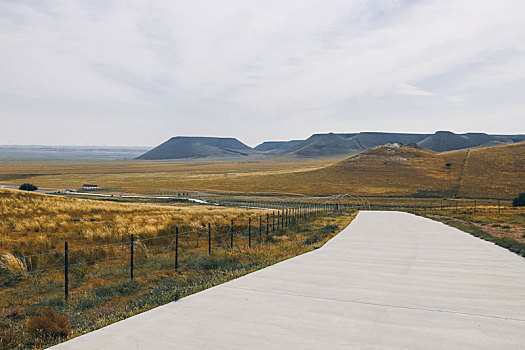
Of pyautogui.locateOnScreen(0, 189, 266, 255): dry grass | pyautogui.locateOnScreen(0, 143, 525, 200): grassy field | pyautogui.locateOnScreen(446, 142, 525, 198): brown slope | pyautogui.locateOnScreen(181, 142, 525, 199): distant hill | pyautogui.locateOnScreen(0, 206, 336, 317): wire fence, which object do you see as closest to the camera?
pyautogui.locateOnScreen(0, 206, 336, 317): wire fence

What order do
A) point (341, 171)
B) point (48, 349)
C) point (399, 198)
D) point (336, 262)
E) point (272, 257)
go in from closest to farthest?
point (48, 349) → point (336, 262) → point (272, 257) → point (399, 198) → point (341, 171)

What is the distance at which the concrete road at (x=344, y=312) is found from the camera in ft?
20.1

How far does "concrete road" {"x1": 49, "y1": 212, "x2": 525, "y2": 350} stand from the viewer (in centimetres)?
613

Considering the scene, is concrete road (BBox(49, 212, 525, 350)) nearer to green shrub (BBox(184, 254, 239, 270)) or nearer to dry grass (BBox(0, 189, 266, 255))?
green shrub (BBox(184, 254, 239, 270))

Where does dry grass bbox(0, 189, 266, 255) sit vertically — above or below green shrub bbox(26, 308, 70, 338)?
below

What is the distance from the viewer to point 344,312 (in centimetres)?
754

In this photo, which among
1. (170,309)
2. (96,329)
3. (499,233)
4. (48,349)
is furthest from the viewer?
(499,233)

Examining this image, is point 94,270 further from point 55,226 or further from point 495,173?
point 495,173

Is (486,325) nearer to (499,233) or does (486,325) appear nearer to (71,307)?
(71,307)

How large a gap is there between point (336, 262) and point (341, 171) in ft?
363

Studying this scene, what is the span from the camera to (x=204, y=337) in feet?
20.5

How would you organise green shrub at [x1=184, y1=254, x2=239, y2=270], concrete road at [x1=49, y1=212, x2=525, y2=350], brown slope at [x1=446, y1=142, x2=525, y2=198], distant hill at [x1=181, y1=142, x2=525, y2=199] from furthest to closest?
1. distant hill at [x1=181, y1=142, x2=525, y2=199]
2. brown slope at [x1=446, y1=142, x2=525, y2=198]
3. green shrub at [x1=184, y1=254, x2=239, y2=270]
4. concrete road at [x1=49, y1=212, x2=525, y2=350]

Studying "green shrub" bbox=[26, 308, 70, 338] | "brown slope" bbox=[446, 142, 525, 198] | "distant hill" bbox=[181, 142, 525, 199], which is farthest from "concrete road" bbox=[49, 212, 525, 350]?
"brown slope" bbox=[446, 142, 525, 198]

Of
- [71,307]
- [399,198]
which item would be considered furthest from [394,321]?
[399,198]
